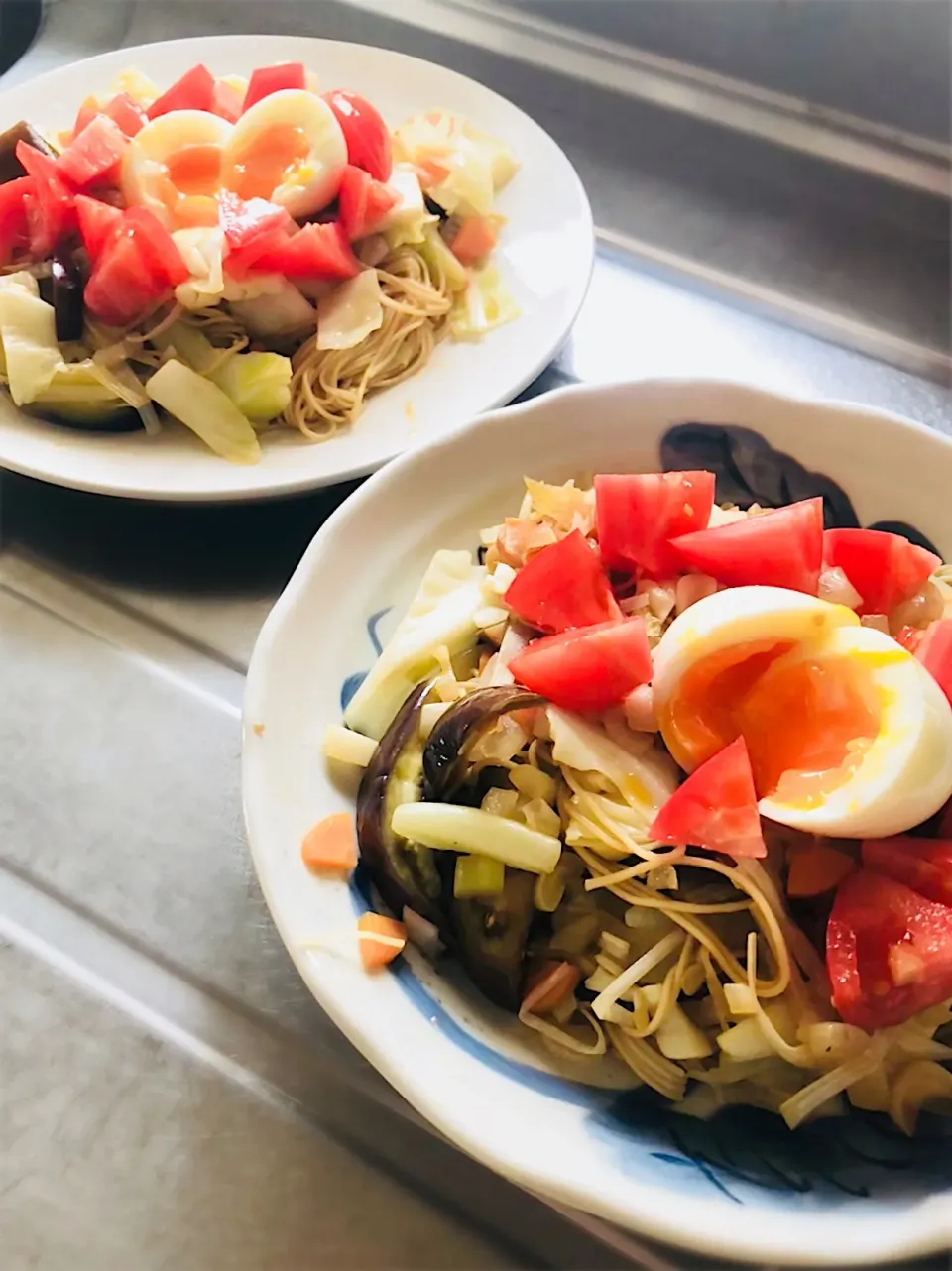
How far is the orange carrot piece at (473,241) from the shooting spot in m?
1.49

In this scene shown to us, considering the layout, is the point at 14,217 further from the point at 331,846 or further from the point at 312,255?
the point at 331,846

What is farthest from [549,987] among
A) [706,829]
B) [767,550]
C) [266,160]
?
[266,160]

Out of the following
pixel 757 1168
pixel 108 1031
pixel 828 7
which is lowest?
pixel 108 1031

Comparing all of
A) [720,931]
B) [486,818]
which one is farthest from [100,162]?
[720,931]

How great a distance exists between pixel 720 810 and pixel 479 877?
7.1 inches

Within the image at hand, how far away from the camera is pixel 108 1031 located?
0.94 m

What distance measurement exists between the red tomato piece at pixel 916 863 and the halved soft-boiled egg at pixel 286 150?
1.01 m

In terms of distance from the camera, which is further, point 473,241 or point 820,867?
point 473,241

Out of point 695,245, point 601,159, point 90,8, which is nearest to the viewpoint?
point 695,245

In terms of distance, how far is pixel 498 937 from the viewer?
83 centimetres

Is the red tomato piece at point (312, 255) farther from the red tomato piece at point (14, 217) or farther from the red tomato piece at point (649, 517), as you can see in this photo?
the red tomato piece at point (649, 517)

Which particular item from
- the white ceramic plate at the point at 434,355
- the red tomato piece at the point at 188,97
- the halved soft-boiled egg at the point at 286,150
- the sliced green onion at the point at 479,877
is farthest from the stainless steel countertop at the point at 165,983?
the red tomato piece at the point at 188,97

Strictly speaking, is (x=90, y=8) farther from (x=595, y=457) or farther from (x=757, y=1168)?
(x=757, y=1168)

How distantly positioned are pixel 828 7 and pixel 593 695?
1254mm
